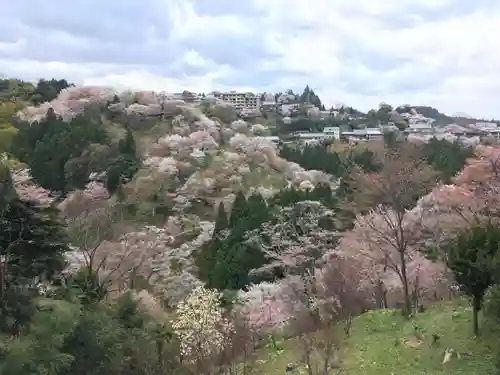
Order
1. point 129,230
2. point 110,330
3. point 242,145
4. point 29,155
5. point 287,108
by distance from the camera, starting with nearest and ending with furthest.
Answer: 1. point 110,330
2. point 129,230
3. point 29,155
4. point 242,145
5. point 287,108

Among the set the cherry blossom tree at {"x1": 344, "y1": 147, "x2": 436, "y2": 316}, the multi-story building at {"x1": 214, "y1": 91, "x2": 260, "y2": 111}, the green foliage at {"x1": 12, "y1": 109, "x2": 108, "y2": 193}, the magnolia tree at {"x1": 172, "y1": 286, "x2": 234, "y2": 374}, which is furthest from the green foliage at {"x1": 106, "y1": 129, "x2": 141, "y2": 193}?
the multi-story building at {"x1": 214, "y1": 91, "x2": 260, "y2": 111}

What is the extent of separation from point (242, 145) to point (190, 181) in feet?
35.8

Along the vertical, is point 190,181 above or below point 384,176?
below

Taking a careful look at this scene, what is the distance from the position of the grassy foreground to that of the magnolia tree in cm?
167

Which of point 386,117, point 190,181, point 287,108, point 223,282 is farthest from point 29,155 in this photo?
point 386,117

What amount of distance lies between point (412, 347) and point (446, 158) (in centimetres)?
2816

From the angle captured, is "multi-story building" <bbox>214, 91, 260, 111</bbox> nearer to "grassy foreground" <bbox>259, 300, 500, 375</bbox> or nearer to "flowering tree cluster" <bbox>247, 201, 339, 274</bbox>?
"flowering tree cluster" <bbox>247, 201, 339, 274</bbox>

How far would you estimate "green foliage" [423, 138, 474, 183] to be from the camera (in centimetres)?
3431

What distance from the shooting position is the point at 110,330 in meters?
14.5

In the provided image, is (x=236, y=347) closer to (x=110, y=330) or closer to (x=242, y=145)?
(x=110, y=330)

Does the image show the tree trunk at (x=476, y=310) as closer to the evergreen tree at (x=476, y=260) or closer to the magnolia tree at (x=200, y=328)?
the evergreen tree at (x=476, y=260)

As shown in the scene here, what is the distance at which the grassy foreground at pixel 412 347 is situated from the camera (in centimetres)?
1196

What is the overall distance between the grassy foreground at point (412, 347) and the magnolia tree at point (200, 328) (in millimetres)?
1673

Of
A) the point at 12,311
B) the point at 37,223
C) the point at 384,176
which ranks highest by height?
the point at 384,176
